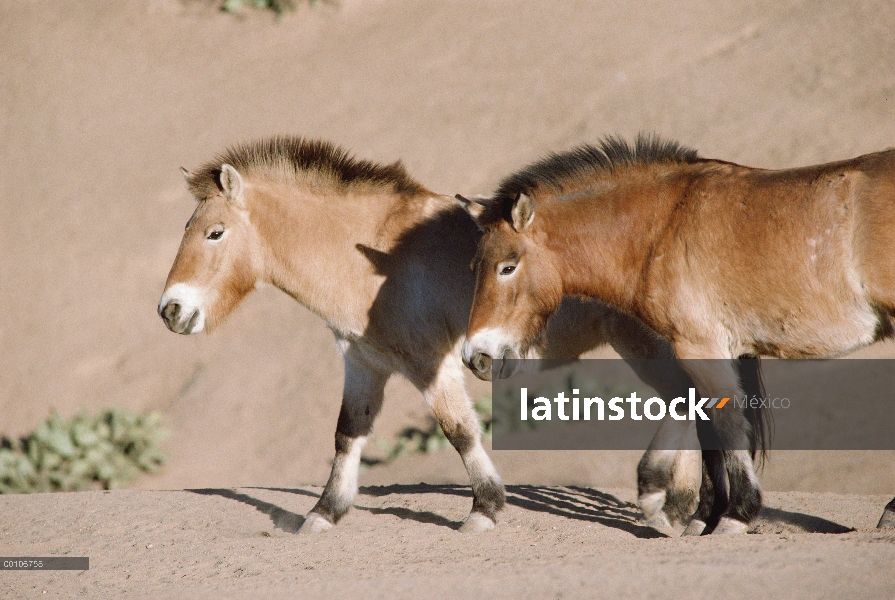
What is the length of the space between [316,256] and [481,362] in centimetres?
157

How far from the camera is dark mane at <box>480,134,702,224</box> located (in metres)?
5.59

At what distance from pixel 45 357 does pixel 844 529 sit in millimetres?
10921

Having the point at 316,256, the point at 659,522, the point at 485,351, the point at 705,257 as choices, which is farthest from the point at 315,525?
the point at 705,257

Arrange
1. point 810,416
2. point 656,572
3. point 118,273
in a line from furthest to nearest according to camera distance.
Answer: point 118,273, point 810,416, point 656,572

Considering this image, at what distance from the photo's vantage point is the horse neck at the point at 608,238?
537 cm

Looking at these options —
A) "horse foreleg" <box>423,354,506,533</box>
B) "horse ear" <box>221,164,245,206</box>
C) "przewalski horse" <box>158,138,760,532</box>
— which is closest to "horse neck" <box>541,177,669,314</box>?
"przewalski horse" <box>158,138,760,532</box>

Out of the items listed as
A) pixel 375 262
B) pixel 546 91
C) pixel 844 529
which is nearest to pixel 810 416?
pixel 844 529

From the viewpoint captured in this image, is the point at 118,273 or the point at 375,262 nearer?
the point at 375,262

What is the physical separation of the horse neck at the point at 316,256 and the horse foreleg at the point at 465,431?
685 mm

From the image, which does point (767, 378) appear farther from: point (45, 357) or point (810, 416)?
point (45, 357)

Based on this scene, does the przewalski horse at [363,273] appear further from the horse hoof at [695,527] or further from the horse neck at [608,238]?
the horse neck at [608,238]

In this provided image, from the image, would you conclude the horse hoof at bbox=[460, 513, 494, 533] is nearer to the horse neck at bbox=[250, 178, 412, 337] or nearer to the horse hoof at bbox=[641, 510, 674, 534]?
the horse hoof at bbox=[641, 510, 674, 534]

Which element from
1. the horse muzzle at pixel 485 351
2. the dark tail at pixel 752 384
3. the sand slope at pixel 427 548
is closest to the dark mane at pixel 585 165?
the horse muzzle at pixel 485 351

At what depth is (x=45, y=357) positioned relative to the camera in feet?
42.3
